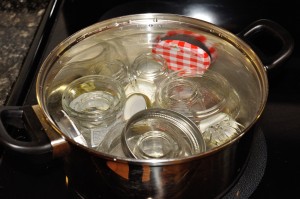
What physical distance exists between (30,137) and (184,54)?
1.11 feet

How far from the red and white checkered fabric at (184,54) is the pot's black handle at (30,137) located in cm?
30

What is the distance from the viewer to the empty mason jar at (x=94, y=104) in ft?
2.20

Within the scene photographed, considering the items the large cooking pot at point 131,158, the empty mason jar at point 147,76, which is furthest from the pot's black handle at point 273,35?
the empty mason jar at point 147,76

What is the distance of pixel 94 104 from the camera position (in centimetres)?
72

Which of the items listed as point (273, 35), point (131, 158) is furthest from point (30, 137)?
point (273, 35)

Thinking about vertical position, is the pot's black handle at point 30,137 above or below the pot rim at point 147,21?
below

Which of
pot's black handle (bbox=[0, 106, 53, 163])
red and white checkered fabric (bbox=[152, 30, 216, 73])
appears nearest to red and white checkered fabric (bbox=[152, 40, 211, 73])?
red and white checkered fabric (bbox=[152, 30, 216, 73])

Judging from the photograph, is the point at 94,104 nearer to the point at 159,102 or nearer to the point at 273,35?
the point at 159,102

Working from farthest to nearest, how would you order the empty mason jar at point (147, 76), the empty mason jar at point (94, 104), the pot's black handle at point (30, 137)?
the empty mason jar at point (147, 76)
the empty mason jar at point (94, 104)
the pot's black handle at point (30, 137)

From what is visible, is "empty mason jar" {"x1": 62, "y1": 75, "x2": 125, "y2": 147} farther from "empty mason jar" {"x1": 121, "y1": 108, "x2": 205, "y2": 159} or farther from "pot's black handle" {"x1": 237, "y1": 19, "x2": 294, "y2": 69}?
"pot's black handle" {"x1": 237, "y1": 19, "x2": 294, "y2": 69}

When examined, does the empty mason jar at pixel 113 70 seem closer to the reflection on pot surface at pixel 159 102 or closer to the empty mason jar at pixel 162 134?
the reflection on pot surface at pixel 159 102

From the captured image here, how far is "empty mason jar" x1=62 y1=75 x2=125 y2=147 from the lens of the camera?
0.67m

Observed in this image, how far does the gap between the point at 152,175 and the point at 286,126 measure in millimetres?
363

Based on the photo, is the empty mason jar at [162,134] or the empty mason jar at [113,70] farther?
the empty mason jar at [113,70]
